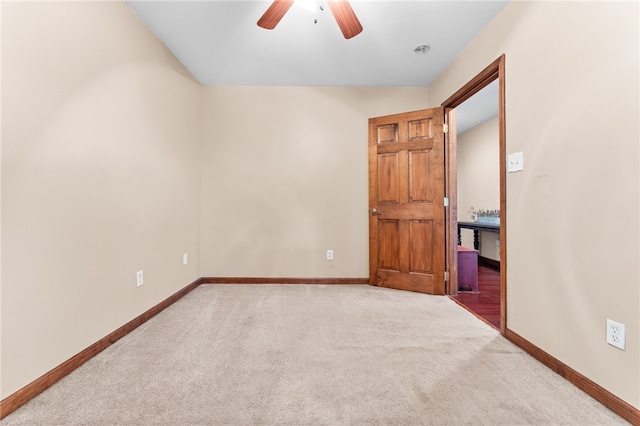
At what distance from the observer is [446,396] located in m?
1.36

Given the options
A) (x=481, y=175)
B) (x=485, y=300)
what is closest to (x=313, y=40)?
(x=485, y=300)

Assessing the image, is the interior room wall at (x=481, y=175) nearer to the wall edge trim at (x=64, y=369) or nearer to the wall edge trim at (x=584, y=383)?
the wall edge trim at (x=584, y=383)

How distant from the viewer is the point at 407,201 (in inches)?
125

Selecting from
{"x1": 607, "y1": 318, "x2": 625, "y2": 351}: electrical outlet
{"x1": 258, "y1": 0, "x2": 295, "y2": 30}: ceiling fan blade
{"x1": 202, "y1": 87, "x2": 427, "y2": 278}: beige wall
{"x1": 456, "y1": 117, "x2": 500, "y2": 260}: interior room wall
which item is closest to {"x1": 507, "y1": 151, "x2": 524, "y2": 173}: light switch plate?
{"x1": 607, "y1": 318, "x2": 625, "y2": 351}: electrical outlet

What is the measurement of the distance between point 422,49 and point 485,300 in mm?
2603

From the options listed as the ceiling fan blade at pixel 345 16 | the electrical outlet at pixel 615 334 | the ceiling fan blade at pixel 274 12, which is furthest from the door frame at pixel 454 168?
the ceiling fan blade at pixel 274 12

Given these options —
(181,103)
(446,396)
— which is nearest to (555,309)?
(446,396)

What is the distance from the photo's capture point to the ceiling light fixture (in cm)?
259

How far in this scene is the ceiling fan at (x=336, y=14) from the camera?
1.72m

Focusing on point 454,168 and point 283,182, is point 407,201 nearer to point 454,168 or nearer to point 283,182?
point 454,168

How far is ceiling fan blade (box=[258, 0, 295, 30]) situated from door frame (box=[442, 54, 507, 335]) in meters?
1.64

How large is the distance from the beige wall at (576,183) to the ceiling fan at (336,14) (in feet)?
3.82

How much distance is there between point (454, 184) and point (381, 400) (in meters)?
2.44

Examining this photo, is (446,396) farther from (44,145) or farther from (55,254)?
(44,145)
